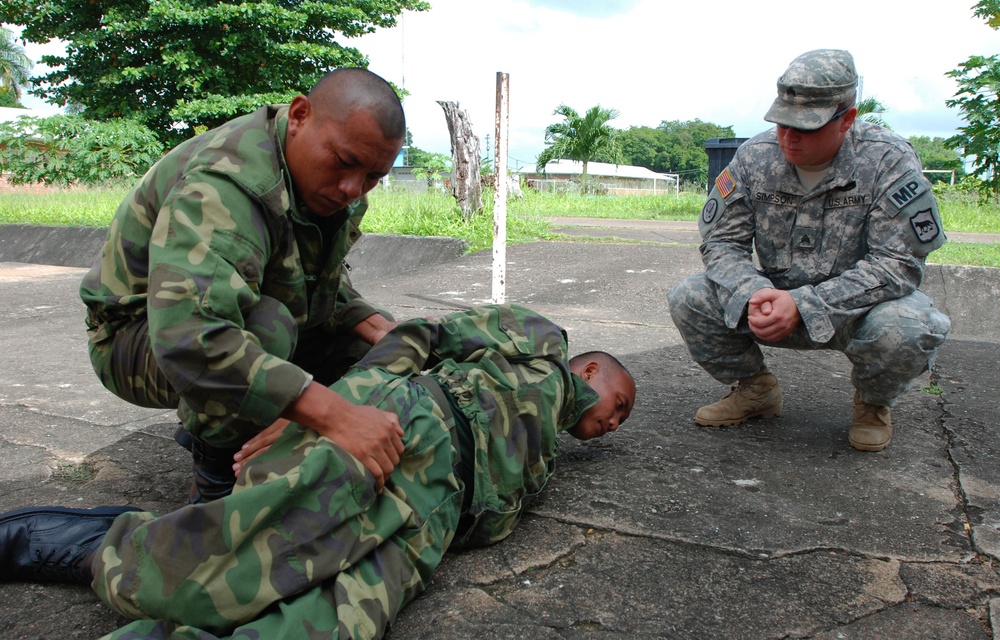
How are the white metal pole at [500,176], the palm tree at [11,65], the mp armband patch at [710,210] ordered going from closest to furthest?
the mp armband patch at [710,210] → the white metal pole at [500,176] → the palm tree at [11,65]

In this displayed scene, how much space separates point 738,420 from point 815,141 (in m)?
0.96

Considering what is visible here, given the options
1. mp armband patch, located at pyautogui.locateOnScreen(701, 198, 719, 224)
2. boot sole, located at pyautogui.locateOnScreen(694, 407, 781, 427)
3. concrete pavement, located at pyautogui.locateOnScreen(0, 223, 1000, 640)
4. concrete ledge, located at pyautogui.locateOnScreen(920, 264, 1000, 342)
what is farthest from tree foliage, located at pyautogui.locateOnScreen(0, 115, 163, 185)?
boot sole, located at pyautogui.locateOnScreen(694, 407, 781, 427)

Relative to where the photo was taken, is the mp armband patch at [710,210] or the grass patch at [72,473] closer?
the grass patch at [72,473]

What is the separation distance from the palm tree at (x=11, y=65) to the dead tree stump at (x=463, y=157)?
1745 inches

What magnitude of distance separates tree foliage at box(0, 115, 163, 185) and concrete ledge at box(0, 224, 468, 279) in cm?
538

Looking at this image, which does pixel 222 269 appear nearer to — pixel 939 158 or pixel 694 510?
pixel 694 510

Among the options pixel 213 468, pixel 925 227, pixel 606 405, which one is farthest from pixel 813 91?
pixel 213 468

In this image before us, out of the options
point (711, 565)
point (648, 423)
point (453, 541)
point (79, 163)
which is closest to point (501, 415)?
point (453, 541)

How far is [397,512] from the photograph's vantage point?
160 cm

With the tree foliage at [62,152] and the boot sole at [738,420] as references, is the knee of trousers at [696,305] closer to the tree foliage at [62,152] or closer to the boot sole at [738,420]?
the boot sole at [738,420]

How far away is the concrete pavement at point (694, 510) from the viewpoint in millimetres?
1562

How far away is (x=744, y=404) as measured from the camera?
275 centimetres

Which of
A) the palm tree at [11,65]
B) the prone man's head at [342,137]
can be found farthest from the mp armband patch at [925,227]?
the palm tree at [11,65]

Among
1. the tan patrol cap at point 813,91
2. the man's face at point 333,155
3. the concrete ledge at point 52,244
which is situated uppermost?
the tan patrol cap at point 813,91
